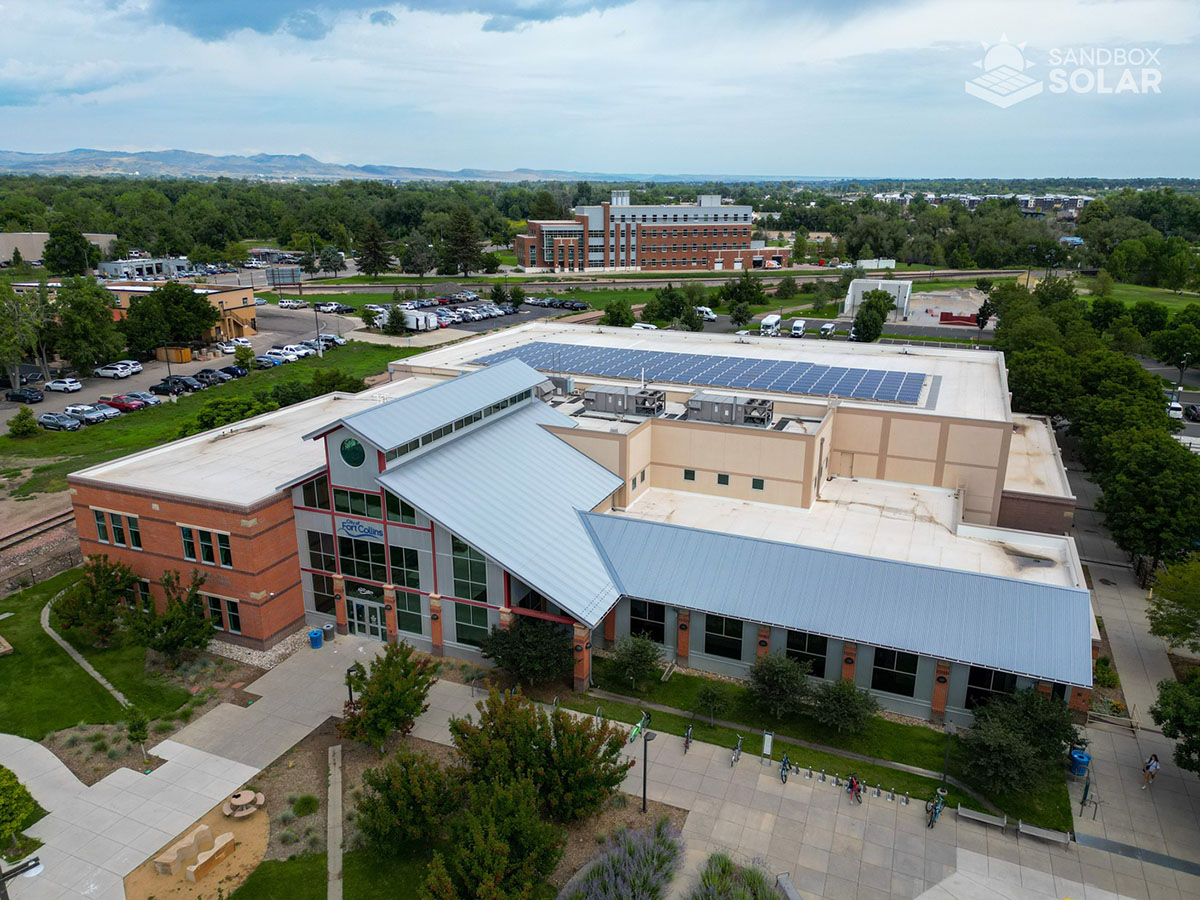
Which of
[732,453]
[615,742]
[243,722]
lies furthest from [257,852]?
[732,453]

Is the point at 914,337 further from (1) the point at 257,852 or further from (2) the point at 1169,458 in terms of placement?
(1) the point at 257,852

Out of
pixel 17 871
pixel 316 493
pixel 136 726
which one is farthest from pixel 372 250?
pixel 17 871

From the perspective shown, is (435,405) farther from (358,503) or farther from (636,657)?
(636,657)

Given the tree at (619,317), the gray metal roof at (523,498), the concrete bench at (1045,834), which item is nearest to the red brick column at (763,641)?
the gray metal roof at (523,498)

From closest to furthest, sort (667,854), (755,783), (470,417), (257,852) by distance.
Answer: (667,854), (257,852), (755,783), (470,417)

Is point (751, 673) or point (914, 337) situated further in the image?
point (914, 337)

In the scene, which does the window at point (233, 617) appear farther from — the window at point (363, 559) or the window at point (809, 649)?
the window at point (809, 649)
